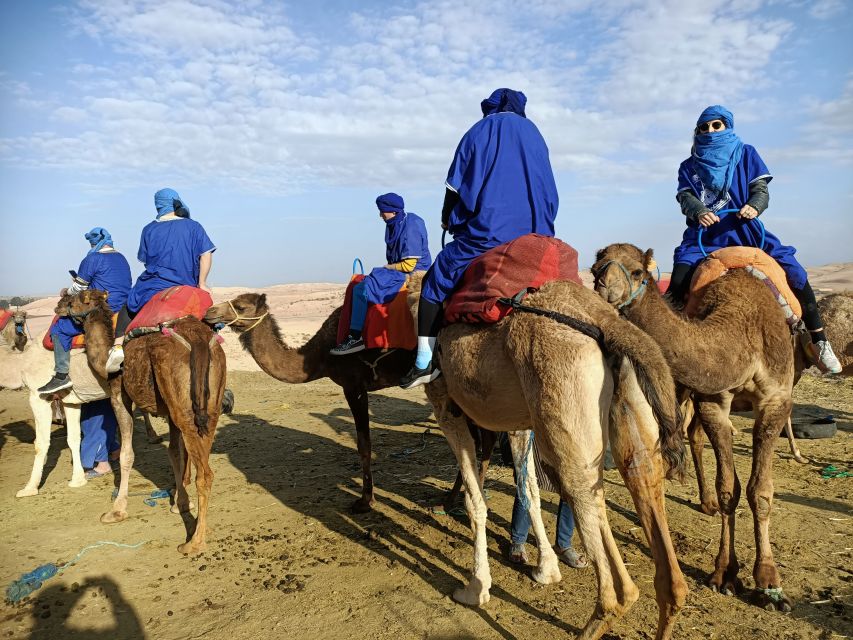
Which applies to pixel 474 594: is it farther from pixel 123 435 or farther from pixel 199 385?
pixel 123 435

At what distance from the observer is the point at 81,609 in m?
4.40

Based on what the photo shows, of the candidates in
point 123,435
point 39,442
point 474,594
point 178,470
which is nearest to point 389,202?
point 178,470

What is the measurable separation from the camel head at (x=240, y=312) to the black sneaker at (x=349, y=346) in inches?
45.8

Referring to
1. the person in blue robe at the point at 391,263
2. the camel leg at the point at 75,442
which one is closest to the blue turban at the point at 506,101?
the person in blue robe at the point at 391,263

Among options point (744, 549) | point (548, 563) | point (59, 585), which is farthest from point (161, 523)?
point (744, 549)

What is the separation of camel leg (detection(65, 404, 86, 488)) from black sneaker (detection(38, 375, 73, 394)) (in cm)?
48

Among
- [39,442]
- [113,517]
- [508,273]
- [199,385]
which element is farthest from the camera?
[39,442]

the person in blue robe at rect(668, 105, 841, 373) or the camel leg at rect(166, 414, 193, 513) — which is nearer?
the person in blue robe at rect(668, 105, 841, 373)

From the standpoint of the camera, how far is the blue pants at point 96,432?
805 centimetres

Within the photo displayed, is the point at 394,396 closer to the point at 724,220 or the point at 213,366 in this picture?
the point at 213,366

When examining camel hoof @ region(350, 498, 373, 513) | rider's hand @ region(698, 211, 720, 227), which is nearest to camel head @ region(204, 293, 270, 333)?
camel hoof @ region(350, 498, 373, 513)

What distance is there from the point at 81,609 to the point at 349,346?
126 inches

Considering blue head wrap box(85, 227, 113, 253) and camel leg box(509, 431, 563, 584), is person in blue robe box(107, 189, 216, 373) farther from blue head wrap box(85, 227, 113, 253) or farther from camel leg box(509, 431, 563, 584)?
camel leg box(509, 431, 563, 584)

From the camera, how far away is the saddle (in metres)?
Result: 4.59
